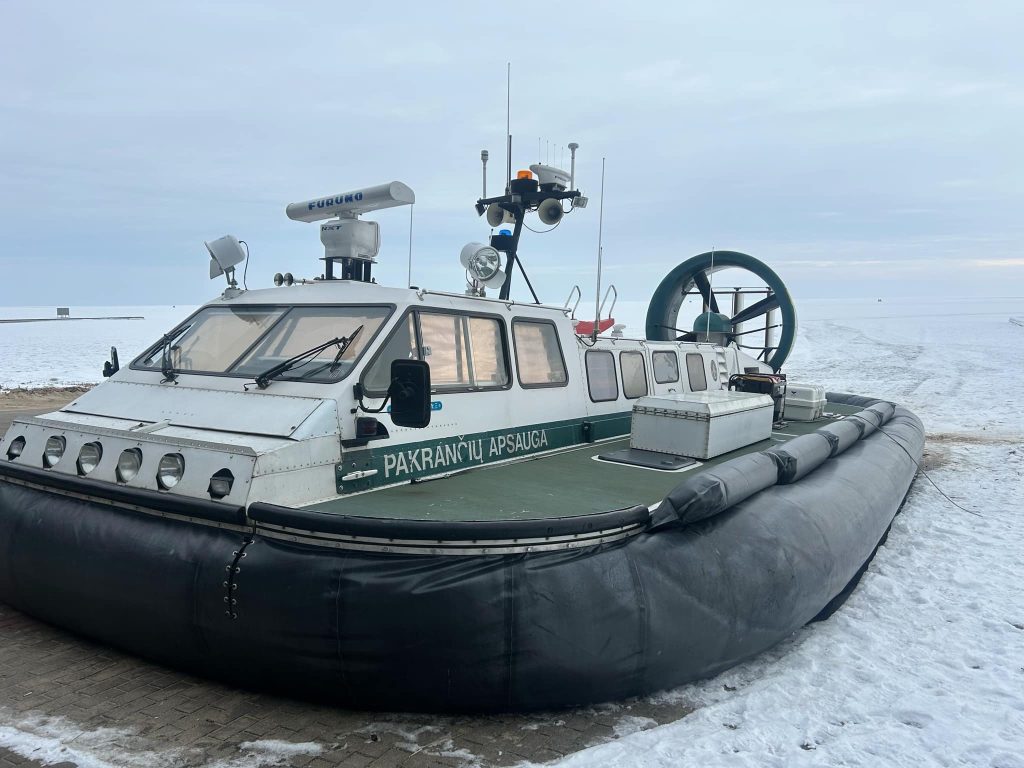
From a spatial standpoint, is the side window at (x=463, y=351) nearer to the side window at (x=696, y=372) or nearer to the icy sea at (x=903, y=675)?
the icy sea at (x=903, y=675)

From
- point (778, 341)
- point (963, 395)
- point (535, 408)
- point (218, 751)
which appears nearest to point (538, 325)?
point (535, 408)

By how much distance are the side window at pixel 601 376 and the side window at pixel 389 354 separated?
1807 millimetres

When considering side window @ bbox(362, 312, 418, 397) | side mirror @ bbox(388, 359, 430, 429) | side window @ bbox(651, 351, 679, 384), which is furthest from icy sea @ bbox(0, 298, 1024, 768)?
side window @ bbox(651, 351, 679, 384)

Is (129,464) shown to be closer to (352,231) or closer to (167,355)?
(167,355)

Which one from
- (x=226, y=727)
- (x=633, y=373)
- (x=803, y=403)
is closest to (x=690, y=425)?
(x=633, y=373)

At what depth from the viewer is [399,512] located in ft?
9.57

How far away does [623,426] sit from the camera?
18.2 feet

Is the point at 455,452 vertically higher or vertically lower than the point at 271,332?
lower

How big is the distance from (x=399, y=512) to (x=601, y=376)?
2788 millimetres

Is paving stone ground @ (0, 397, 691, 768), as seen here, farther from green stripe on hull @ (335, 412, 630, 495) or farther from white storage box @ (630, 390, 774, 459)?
white storage box @ (630, 390, 774, 459)

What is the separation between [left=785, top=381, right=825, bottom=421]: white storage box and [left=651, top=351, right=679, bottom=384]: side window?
1.67 m

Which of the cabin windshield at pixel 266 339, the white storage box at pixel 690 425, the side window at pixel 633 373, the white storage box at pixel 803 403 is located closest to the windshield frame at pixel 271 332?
the cabin windshield at pixel 266 339

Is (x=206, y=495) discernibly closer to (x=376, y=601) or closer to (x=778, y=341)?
(x=376, y=601)

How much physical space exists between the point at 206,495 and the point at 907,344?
3317cm
